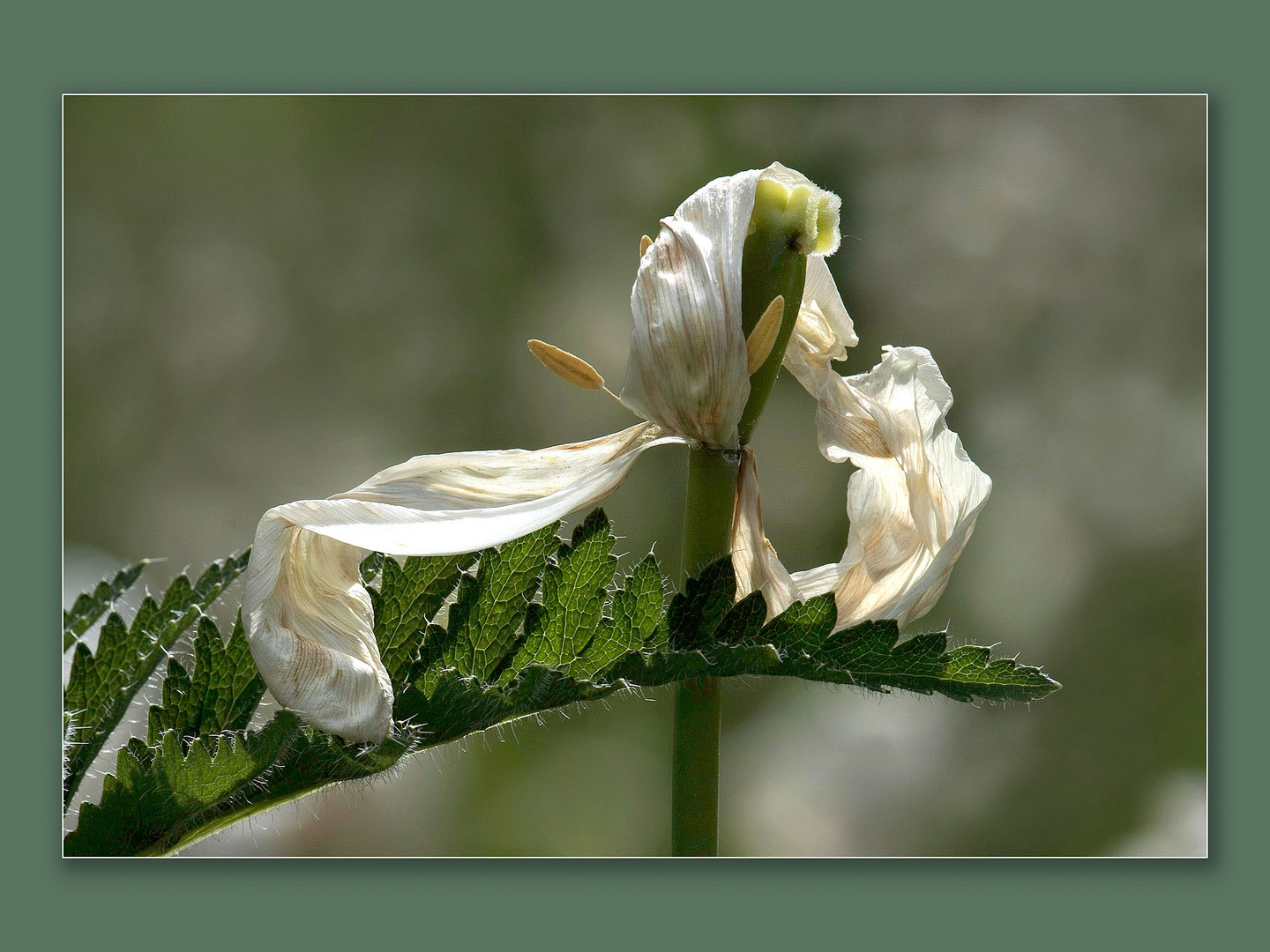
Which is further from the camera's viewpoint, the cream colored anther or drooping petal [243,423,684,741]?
the cream colored anther

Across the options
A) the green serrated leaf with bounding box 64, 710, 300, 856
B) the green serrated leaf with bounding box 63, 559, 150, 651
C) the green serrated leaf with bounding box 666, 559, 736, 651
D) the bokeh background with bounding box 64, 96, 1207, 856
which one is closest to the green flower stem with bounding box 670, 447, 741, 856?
the green serrated leaf with bounding box 666, 559, 736, 651

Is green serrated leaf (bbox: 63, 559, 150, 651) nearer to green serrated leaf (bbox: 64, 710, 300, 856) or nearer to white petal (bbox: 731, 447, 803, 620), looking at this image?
green serrated leaf (bbox: 64, 710, 300, 856)

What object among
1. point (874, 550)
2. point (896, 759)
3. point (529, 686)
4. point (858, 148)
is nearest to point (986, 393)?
point (858, 148)

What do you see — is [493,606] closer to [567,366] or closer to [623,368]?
[567,366]

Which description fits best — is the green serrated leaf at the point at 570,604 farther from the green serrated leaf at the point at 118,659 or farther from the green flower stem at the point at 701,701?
the green serrated leaf at the point at 118,659

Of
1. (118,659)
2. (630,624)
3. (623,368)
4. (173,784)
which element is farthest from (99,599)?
(623,368)

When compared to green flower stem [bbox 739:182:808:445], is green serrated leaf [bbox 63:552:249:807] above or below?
below

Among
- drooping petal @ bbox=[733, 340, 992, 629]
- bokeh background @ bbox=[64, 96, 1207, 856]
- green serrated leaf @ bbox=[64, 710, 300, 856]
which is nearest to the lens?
green serrated leaf @ bbox=[64, 710, 300, 856]
